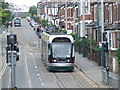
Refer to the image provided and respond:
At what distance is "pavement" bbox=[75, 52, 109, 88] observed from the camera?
116ft

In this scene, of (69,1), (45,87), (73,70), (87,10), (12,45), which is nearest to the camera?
(12,45)

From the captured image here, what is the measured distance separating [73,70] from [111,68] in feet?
12.6

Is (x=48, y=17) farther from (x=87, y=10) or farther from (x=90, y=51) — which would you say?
(x=90, y=51)

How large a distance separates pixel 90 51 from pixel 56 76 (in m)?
13.8

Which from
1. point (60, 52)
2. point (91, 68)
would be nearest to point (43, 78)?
point (60, 52)

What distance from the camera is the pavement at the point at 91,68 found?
3529cm

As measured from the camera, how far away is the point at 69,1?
82.8 m

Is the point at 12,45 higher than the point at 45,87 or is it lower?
higher

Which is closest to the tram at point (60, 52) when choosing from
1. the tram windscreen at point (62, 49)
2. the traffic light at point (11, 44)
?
the tram windscreen at point (62, 49)

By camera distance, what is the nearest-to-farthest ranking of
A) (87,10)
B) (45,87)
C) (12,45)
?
(12,45) < (45,87) < (87,10)

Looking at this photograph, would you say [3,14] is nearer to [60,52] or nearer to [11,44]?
[60,52]

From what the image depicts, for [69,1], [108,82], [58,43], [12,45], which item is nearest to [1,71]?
[58,43]

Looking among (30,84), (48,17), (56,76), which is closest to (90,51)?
(56,76)

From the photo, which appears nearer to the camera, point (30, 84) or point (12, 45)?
point (12, 45)
